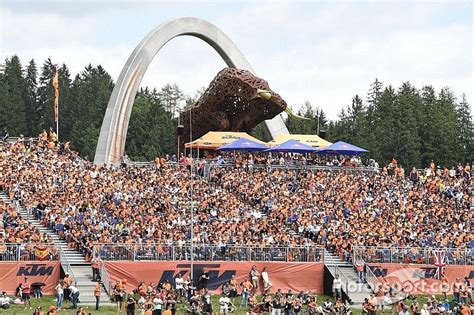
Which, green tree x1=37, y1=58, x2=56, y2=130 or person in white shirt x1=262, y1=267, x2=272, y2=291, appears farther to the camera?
green tree x1=37, y1=58, x2=56, y2=130

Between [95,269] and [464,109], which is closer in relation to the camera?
[95,269]

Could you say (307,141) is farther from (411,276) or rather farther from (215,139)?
(411,276)

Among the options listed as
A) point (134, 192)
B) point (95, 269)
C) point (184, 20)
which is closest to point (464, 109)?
point (184, 20)

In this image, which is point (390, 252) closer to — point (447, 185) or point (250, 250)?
point (250, 250)

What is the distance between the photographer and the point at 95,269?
3384 centimetres

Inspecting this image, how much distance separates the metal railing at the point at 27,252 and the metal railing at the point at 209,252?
153 cm

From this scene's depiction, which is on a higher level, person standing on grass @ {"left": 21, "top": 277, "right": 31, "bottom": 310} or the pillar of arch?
the pillar of arch

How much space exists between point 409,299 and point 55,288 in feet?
38.3

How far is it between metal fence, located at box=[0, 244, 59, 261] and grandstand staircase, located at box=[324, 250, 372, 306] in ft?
31.1

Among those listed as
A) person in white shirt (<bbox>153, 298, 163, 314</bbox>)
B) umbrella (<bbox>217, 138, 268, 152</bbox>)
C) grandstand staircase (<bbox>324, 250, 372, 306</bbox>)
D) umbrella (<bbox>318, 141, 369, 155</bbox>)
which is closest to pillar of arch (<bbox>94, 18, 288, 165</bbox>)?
umbrella (<bbox>217, 138, 268, 152</bbox>)

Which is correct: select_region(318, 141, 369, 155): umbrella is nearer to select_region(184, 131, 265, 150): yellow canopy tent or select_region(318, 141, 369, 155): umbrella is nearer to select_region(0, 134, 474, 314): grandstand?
select_region(0, 134, 474, 314): grandstand

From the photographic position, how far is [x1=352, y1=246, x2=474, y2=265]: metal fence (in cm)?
3638

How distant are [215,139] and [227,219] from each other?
11050mm

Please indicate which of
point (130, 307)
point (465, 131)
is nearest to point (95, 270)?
point (130, 307)
